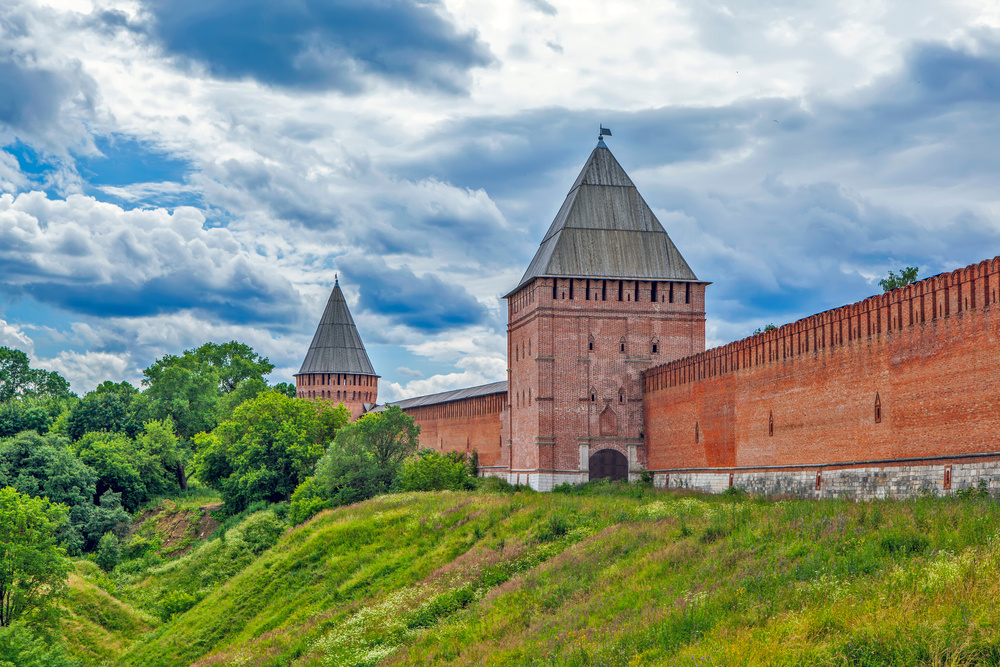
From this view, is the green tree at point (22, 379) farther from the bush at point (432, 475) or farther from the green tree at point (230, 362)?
the bush at point (432, 475)

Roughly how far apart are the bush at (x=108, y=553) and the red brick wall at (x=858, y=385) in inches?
950

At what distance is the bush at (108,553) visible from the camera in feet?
134

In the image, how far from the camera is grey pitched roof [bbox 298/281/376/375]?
7075 cm

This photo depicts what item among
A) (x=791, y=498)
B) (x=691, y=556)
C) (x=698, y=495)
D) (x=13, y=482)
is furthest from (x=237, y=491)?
(x=691, y=556)

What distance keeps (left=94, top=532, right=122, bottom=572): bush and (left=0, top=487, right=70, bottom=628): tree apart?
12.0 meters

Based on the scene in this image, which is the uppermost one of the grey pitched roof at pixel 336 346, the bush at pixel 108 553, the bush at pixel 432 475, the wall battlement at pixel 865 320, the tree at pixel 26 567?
the grey pitched roof at pixel 336 346

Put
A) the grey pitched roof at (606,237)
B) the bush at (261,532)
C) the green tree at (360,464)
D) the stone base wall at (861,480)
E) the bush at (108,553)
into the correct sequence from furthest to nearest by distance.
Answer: the bush at (108,553), the green tree at (360,464), the grey pitched roof at (606,237), the bush at (261,532), the stone base wall at (861,480)

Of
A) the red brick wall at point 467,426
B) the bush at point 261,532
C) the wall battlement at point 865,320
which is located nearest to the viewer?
the wall battlement at point 865,320

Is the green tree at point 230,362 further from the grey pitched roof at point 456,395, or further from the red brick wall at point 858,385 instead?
the red brick wall at point 858,385

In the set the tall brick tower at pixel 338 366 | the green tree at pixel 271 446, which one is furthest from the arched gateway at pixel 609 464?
the tall brick tower at pixel 338 366

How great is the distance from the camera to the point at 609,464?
34688 mm

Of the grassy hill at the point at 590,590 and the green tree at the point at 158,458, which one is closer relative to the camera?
the grassy hill at the point at 590,590

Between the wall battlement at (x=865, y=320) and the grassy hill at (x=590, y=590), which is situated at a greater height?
the wall battlement at (x=865, y=320)

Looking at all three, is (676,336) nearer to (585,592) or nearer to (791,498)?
(791,498)
